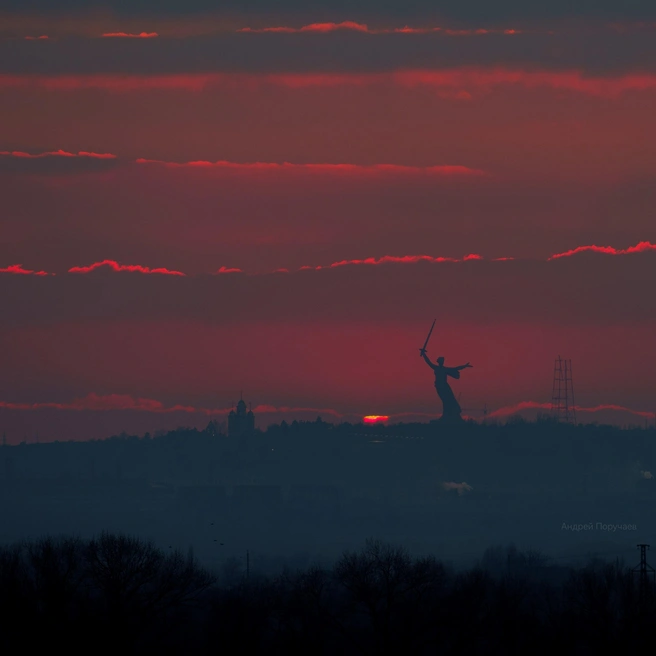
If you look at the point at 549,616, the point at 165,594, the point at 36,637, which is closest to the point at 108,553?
the point at 165,594

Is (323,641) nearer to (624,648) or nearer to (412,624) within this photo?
(412,624)

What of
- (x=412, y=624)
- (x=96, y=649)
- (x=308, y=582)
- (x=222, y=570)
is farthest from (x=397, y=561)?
(x=222, y=570)

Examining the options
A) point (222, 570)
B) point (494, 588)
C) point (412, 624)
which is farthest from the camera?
point (222, 570)

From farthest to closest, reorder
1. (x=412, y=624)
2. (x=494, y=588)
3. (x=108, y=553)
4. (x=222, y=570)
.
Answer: (x=222, y=570) < (x=494, y=588) < (x=108, y=553) < (x=412, y=624)

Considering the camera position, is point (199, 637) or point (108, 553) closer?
point (199, 637)

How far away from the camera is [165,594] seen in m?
105

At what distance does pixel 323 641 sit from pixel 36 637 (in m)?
14.5

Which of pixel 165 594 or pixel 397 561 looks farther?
pixel 397 561

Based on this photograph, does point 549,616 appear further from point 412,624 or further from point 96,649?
point 96,649

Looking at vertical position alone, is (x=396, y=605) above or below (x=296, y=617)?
above

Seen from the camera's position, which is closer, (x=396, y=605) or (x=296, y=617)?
(x=396, y=605)

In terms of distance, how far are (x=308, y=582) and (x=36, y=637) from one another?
2188cm

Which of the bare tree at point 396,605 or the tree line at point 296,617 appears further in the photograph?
the bare tree at point 396,605

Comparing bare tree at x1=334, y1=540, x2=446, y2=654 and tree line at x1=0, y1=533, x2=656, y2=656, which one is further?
bare tree at x1=334, y1=540, x2=446, y2=654
